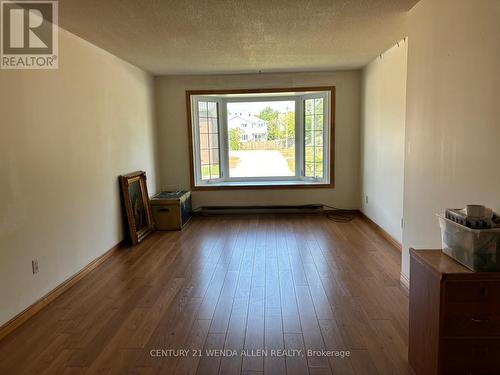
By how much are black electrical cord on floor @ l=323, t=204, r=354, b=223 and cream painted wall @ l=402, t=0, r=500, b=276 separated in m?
2.36

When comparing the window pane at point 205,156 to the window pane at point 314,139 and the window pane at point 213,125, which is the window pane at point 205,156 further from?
the window pane at point 314,139

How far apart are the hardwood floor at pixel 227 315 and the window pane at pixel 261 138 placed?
2.24 meters

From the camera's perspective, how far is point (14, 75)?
257 centimetres

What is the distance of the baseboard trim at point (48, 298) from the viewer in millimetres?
2458

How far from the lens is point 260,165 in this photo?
6.32 metres

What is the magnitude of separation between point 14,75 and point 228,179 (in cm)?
400

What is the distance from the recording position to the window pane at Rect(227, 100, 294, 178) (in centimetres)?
613

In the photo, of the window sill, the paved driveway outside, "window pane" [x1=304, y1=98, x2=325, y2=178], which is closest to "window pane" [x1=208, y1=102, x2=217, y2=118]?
the paved driveway outside

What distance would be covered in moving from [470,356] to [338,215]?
4.16 metres

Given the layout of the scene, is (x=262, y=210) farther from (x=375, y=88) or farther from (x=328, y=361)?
(x=328, y=361)

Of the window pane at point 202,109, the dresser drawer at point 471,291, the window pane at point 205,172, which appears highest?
the window pane at point 202,109


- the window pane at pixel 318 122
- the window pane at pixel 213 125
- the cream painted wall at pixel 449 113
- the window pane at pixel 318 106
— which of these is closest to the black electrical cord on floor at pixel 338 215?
the window pane at pixel 318 122

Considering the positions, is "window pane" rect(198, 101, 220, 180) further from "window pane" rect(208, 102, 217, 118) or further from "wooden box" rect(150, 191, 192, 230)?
"wooden box" rect(150, 191, 192, 230)

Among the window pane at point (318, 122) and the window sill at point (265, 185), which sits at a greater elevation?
the window pane at point (318, 122)
